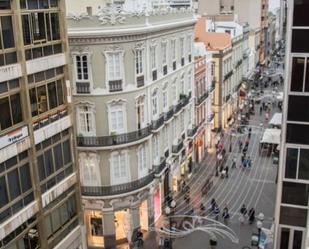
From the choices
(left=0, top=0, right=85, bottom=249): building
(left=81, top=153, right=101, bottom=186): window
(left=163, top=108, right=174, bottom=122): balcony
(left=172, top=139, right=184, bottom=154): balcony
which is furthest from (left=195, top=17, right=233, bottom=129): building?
(left=0, top=0, right=85, bottom=249): building

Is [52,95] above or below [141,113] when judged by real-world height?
above

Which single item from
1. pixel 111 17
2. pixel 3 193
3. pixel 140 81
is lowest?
pixel 3 193

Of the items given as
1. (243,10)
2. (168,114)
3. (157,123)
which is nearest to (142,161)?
(157,123)

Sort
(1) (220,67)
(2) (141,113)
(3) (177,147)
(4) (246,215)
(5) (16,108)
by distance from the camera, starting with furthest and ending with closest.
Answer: (1) (220,67), (3) (177,147), (4) (246,215), (2) (141,113), (5) (16,108)

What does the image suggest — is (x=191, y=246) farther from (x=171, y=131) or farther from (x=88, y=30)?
(x=88, y=30)

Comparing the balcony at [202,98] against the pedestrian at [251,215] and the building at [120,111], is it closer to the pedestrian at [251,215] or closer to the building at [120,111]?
the building at [120,111]

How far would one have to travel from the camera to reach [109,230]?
3550 centimetres

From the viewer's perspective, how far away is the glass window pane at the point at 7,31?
18814 mm

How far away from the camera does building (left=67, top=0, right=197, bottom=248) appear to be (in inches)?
1267

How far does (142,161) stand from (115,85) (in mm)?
6701

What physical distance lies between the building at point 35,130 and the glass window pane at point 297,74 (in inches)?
432

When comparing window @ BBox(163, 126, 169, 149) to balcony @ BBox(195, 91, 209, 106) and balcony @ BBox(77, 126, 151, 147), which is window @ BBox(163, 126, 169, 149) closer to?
balcony @ BBox(77, 126, 151, 147)

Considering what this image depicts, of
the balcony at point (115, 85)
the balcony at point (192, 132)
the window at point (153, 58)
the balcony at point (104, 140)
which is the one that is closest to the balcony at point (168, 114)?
the window at point (153, 58)

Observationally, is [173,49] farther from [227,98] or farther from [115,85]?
[227,98]
